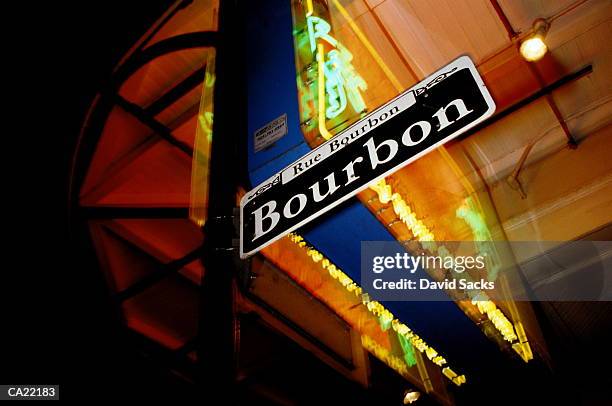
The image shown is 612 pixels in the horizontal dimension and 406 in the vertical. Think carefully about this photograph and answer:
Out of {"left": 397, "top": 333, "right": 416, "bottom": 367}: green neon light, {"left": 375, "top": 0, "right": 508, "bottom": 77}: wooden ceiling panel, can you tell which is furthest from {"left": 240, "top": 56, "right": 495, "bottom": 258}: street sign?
{"left": 375, "top": 0, "right": 508, "bottom": 77}: wooden ceiling panel

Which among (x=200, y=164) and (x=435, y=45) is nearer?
(x=200, y=164)

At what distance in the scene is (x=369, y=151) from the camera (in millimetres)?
2016

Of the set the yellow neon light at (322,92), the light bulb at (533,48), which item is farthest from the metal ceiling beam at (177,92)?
the light bulb at (533,48)

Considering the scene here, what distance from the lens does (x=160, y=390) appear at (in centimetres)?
450

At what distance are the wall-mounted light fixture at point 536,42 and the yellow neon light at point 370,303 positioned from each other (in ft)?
13.1

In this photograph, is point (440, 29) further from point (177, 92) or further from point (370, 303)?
point (370, 303)

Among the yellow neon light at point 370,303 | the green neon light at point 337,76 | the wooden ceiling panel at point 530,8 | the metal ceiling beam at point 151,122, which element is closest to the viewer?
the green neon light at point 337,76

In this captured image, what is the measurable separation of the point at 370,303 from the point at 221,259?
9.19 feet

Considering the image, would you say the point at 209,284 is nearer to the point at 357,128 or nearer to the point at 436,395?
the point at 357,128

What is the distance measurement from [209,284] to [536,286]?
21.5 feet

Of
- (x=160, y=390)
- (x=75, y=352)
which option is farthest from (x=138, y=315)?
(x=160, y=390)

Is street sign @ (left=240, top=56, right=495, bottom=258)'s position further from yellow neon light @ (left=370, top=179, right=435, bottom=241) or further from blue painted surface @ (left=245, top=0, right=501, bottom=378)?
yellow neon light @ (left=370, top=179, right=435, bottom=241)

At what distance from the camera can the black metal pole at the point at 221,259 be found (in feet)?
5.87

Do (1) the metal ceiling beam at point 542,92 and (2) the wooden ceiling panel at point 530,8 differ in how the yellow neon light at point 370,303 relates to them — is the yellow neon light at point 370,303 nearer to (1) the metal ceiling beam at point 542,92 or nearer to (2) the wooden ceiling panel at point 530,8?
(1) the metal ceiling beam at point 542,92
